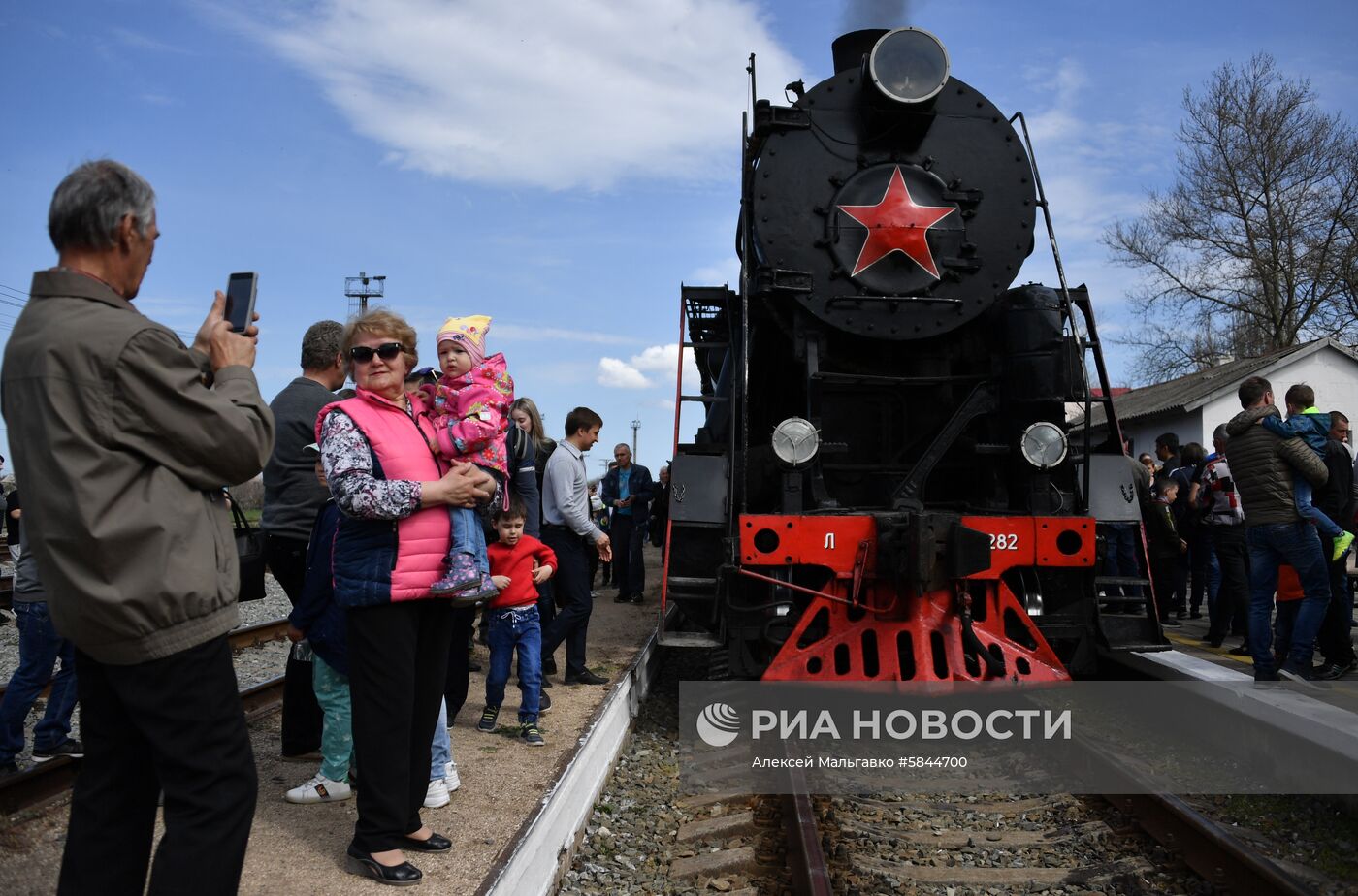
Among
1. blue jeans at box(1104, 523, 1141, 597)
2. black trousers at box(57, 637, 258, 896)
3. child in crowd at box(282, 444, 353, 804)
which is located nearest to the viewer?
black trousers at box(57, 637, 258, 896)

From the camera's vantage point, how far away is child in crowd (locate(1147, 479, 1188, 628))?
898 centimetres

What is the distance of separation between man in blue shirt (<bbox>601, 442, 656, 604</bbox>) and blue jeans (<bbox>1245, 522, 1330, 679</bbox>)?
659cm

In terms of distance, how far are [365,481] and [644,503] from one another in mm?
8603

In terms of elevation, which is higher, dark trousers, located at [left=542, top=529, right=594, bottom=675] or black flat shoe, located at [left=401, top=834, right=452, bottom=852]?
dark trousers, located at [left=542, top=529, right=594, bottom=675]

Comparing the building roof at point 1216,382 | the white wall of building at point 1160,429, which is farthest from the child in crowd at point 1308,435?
the white wall of building at point 1160,429

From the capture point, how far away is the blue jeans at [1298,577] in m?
5.74

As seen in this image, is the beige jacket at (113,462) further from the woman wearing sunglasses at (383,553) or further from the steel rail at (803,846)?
the steel rail at (803,846)

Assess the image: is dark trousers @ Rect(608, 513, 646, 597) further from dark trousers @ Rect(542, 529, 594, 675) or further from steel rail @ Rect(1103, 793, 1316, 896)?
steel rail @ Rect(1103, 793, 1316, 896)

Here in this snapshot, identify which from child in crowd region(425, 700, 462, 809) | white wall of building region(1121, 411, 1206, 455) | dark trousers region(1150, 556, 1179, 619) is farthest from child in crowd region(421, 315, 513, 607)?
white wall of building region(1121, 411, 1206, 455)

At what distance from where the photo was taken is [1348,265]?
83.1ft

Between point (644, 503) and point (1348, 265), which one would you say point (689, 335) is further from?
point (1348, 265)

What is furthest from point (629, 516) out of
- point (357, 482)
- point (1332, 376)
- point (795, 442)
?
point (1332, 376)

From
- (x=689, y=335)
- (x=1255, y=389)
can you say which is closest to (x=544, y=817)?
(x=689, y=335)

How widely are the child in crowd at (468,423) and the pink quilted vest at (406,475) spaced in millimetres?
45
